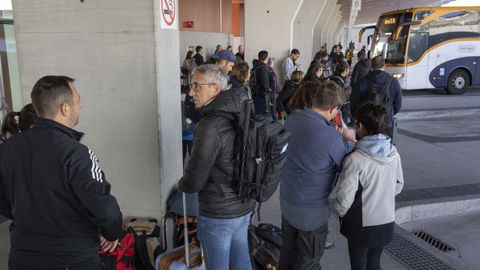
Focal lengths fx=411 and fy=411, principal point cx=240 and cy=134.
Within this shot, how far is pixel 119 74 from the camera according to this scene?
354 cm

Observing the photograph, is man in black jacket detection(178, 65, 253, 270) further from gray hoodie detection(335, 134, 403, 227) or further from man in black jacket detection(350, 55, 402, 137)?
man in black jacket detection(350, 55, 402, 137)

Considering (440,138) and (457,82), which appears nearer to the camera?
(440,138)

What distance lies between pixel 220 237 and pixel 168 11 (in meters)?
2.11

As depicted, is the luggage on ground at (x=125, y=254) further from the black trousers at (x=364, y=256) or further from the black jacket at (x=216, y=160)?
the black trousers at (x=364, y=256)

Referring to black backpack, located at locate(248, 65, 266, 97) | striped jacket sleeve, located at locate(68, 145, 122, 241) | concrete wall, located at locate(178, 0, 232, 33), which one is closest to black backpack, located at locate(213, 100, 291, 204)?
striped jacket sleeve, located at locate(68, 145, 122, 241)

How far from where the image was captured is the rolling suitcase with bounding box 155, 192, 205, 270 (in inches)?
121

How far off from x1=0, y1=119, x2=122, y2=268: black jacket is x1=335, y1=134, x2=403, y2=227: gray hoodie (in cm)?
147

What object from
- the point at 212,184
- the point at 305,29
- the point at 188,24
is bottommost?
the point at 212,184

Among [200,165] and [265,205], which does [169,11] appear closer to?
[200,165]

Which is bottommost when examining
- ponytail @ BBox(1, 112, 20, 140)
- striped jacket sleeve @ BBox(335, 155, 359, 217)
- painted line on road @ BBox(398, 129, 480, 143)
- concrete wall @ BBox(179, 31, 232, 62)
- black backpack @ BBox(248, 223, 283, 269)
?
painted line on road @ BBox(398, 129, 480, 143)

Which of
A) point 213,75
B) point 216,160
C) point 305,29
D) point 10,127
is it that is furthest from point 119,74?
point 305,29

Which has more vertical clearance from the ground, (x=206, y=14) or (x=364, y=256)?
(x=206, y=14)

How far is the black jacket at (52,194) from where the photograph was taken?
1.90m

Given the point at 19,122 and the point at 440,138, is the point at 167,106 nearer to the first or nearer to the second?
the point at 19,122
